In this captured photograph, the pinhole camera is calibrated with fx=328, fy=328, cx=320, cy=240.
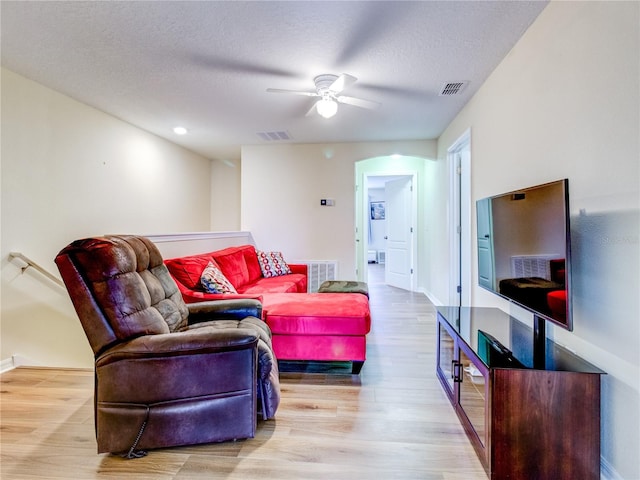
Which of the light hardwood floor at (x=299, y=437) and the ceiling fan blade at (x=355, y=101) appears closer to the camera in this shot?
the light hardwood floor at (x=299, y=437)

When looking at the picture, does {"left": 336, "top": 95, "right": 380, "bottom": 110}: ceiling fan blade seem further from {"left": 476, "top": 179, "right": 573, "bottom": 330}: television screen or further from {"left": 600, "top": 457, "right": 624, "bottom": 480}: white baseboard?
{"left": 600, "top": 457, "right": 624, "bottom": 480}: white baseboard

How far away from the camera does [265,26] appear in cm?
211

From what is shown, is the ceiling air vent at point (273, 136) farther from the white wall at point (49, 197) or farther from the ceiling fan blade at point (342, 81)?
the ceiling fan blade at point (342, 81)

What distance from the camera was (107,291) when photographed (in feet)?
5.38

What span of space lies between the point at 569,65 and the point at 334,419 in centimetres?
236

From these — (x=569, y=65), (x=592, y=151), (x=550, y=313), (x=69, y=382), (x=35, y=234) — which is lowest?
(x=69, y=382)

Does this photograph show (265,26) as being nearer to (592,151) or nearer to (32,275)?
(592,151)

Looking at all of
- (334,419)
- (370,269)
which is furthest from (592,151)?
(370,269)

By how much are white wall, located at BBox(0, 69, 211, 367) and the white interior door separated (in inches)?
176

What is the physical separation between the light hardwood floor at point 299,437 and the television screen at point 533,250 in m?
0.86

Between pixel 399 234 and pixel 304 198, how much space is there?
7.05ft

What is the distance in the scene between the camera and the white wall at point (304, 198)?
5121mm

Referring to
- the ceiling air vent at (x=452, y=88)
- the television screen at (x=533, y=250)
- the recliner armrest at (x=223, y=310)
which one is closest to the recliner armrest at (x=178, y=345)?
the recliner armrest at (x=223, y=310)

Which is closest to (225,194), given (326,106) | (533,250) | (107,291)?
(326,106)
